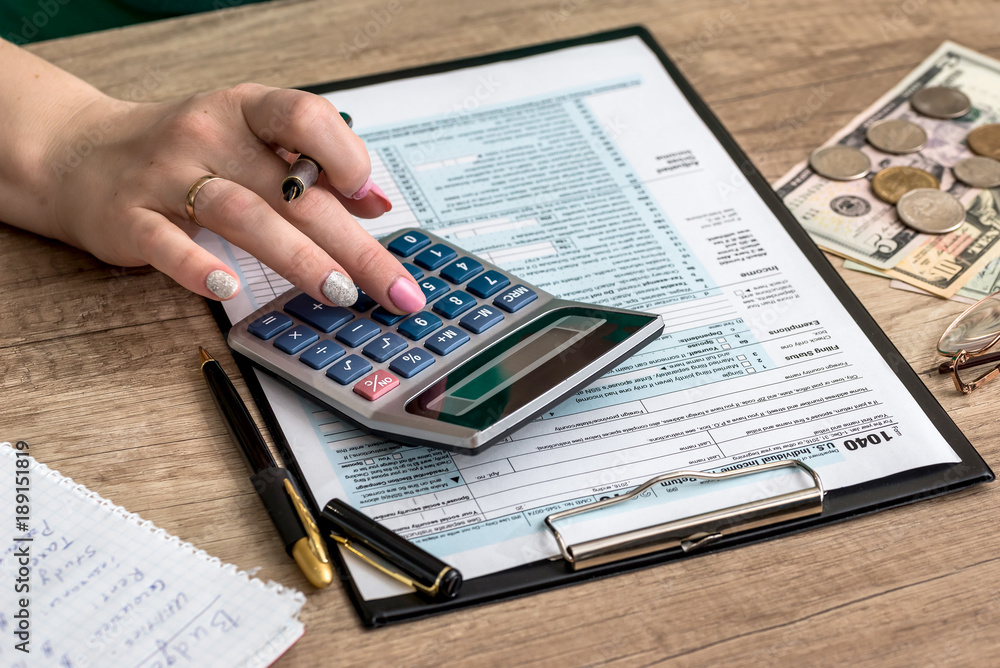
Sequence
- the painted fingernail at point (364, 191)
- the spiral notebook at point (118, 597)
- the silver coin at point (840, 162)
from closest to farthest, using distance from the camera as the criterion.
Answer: the spiral notebook at point (118, 597), the painted fingernail at point (364, 191), the silver coin at point (840, 162)

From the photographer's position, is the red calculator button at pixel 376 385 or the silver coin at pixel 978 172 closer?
the red calculator button at pixel 376 385

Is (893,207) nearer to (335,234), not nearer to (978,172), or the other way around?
(978,172)

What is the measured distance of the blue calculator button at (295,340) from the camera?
0.52m

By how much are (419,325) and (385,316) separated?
25mm

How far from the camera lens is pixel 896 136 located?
0.75 metres

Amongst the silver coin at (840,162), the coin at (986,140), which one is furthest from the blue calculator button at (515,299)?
the coin at (986,140)

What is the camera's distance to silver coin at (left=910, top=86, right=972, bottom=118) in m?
0.77

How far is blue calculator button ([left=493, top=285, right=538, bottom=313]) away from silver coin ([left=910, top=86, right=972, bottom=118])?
46 cm

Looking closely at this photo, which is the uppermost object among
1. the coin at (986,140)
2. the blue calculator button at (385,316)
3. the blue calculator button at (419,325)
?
the coin at (986,140)

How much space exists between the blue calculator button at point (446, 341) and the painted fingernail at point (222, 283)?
124 millimetres

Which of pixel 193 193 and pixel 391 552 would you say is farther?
pixel 193 193

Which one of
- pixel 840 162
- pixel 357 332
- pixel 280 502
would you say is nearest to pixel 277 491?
pixel 280 502

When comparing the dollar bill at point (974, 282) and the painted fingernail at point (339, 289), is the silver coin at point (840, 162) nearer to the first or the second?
the dollar bill at point (974, 282)

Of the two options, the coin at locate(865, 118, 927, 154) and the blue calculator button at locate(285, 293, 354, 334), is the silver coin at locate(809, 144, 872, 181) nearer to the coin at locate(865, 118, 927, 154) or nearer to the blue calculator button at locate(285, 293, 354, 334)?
the coin at locate(865, 118, 927, 154)
